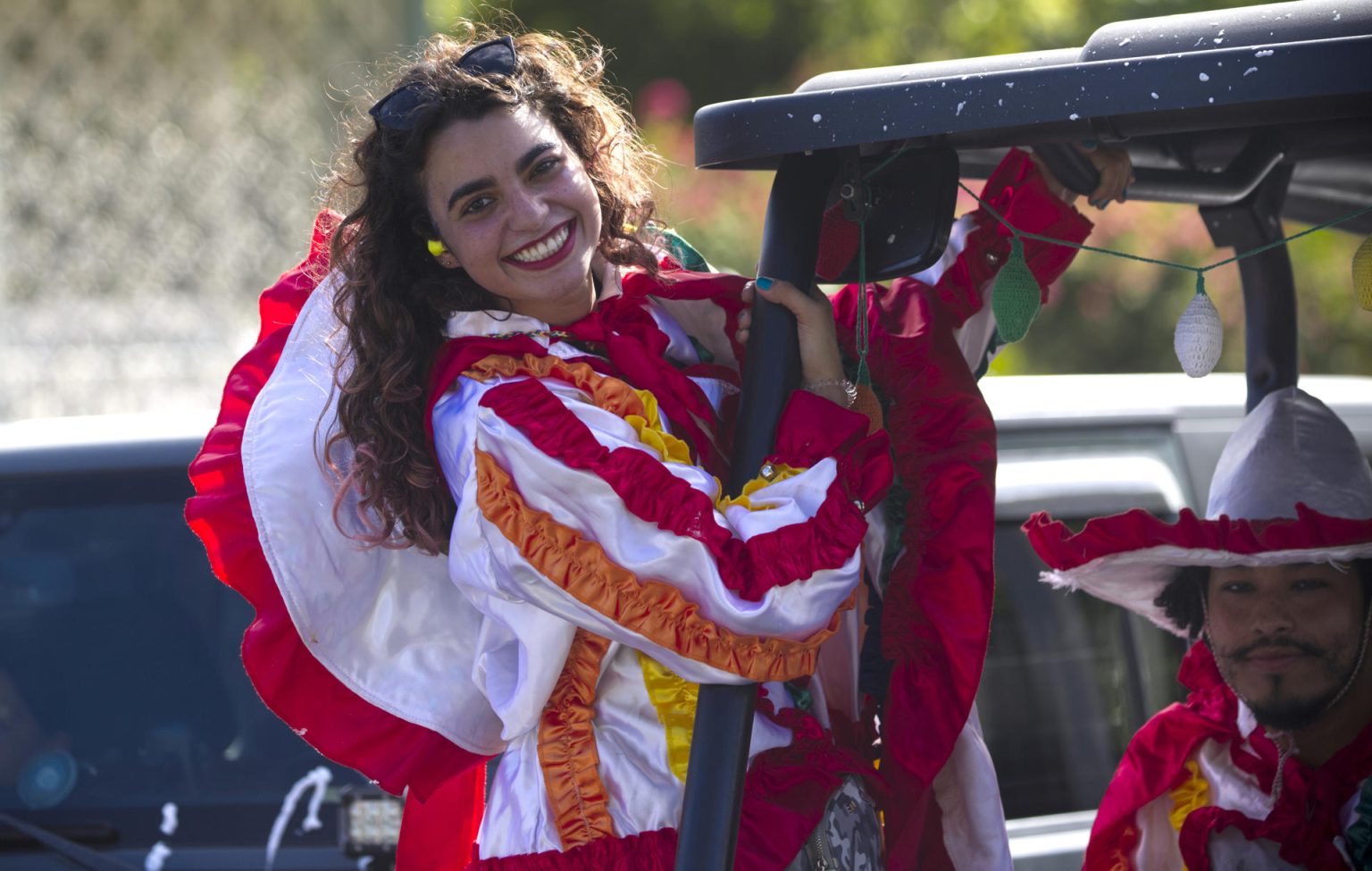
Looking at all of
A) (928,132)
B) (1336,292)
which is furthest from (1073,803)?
(1336,292)

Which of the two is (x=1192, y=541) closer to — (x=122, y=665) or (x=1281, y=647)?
(x=1281, y=647)

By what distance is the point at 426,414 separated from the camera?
2.22 metres

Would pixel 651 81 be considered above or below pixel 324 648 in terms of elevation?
above

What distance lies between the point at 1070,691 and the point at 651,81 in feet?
44.1

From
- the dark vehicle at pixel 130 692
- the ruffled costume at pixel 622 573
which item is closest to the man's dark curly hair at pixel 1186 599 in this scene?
the ruffled costume at pixel 622 573

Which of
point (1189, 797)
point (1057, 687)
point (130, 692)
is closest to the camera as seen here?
point (1189, 797)

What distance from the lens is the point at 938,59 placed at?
14.4m

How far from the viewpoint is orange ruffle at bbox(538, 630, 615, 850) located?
84.0 inches

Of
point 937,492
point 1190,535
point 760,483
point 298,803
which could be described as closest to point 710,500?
point 760,483

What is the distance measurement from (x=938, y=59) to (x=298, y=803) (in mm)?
12541

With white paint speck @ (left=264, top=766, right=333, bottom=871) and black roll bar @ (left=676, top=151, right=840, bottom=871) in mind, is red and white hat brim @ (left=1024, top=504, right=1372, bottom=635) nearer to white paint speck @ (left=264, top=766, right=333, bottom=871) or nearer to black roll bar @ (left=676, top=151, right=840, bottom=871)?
black roll bar @ (left=676, top=151, right=840, bottom=871)

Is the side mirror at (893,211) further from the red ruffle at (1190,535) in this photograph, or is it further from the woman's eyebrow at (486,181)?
the red ruffle at (1190,535)

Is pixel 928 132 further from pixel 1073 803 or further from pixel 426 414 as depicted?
pixel 1073 803

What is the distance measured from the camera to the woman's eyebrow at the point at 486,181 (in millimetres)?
2238
